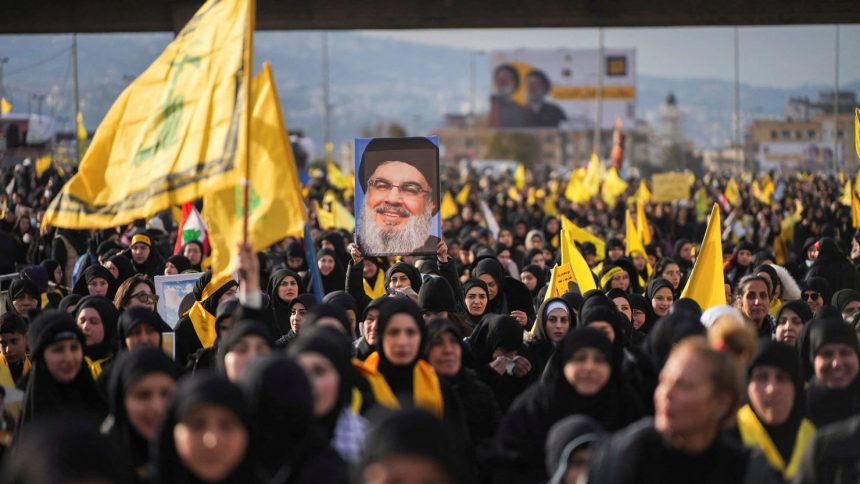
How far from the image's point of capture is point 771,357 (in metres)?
5.69

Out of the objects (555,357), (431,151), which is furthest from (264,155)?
(431,151)

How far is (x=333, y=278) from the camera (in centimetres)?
1323

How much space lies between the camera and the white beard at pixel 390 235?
414 inches

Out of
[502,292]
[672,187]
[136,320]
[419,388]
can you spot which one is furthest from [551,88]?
[419,388]

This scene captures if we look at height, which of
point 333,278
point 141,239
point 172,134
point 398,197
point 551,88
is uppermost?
point 551,88

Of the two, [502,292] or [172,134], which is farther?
[502,292]

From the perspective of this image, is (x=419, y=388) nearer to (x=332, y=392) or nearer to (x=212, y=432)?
(x=332, y=392)

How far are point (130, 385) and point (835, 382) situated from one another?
3003 mm

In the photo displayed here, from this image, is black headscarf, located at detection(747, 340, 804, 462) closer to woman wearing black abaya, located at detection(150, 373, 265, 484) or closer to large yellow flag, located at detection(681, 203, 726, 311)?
woman wearing black abaya, located at detection(150, 373, 265, 484)

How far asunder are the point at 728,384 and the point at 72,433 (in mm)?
2011

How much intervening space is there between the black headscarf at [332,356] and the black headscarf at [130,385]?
51 cm

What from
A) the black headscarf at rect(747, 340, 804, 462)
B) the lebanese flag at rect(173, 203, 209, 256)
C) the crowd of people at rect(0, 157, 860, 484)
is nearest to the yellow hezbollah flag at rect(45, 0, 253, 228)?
the crowd of people at rect(0, 157, 860, 484)

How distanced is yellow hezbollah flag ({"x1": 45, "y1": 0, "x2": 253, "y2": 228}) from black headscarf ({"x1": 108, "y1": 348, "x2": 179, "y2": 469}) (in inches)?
52.8

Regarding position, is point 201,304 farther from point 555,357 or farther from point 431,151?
point 555,357
